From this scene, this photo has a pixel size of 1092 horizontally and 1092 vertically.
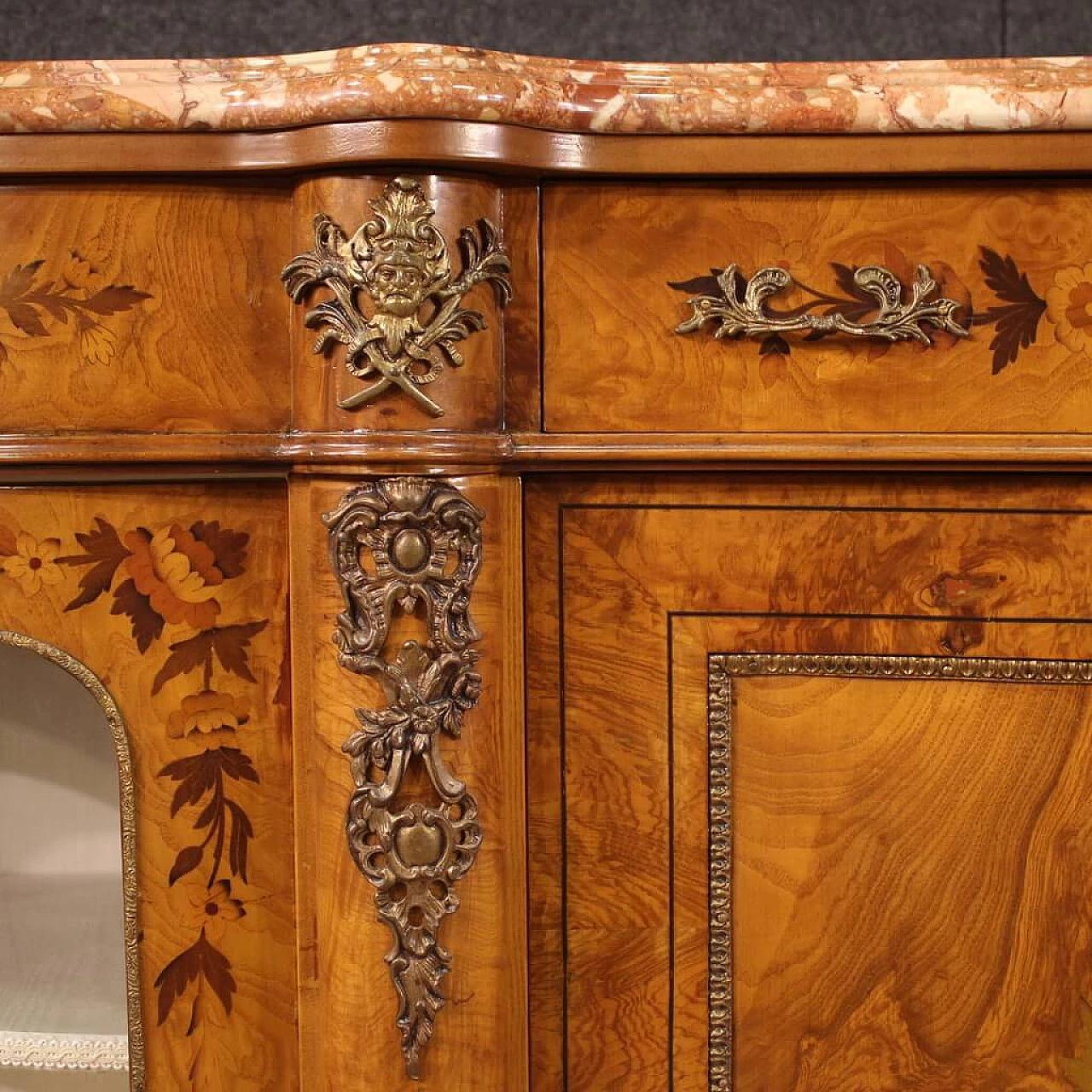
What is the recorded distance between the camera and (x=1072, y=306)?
0.50 metres

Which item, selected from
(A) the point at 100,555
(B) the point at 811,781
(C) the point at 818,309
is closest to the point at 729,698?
(B) the point at 811,781

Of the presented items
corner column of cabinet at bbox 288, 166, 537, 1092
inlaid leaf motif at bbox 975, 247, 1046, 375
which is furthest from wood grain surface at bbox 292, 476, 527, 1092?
inlaid leaf motif at bbox 975, 247, 1046, 375

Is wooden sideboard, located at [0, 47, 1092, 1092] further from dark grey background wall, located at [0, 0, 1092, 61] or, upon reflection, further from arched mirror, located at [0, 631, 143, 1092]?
dark grey background wall, located at [0, 0, 1092, 61]

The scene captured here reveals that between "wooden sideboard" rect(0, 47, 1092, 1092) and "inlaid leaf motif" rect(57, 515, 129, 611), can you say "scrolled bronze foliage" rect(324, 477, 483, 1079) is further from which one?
"inlaid leaf motif" rect(57, 515, 129, 611)

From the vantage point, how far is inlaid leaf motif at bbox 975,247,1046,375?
19.6 inches

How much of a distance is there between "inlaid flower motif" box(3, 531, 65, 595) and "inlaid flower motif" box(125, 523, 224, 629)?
1.3 inches

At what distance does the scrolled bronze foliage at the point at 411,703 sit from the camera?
483 millimetres

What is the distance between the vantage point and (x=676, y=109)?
0.48m

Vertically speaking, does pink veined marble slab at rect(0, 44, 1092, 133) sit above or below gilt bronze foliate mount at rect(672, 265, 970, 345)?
above

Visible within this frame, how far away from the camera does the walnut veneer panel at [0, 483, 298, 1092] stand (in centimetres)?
53

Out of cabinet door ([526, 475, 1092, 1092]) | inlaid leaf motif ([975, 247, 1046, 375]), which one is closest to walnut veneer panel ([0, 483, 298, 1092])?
cabinet door ([526, 475, 1092, 1092])

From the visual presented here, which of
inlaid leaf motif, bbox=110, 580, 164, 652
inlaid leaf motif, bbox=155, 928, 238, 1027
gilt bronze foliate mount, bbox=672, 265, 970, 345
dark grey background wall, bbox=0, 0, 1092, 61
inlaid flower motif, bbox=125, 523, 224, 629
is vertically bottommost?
inlaid leaf motif, bbox=155, 928, 238, 1027

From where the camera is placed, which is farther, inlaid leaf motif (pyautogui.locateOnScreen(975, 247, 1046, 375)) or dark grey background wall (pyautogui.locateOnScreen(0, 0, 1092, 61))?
dark grey background wall (pyautogui.locateOnScreen(0, 0, 1092, 61))

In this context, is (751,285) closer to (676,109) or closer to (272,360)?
(676,109)
